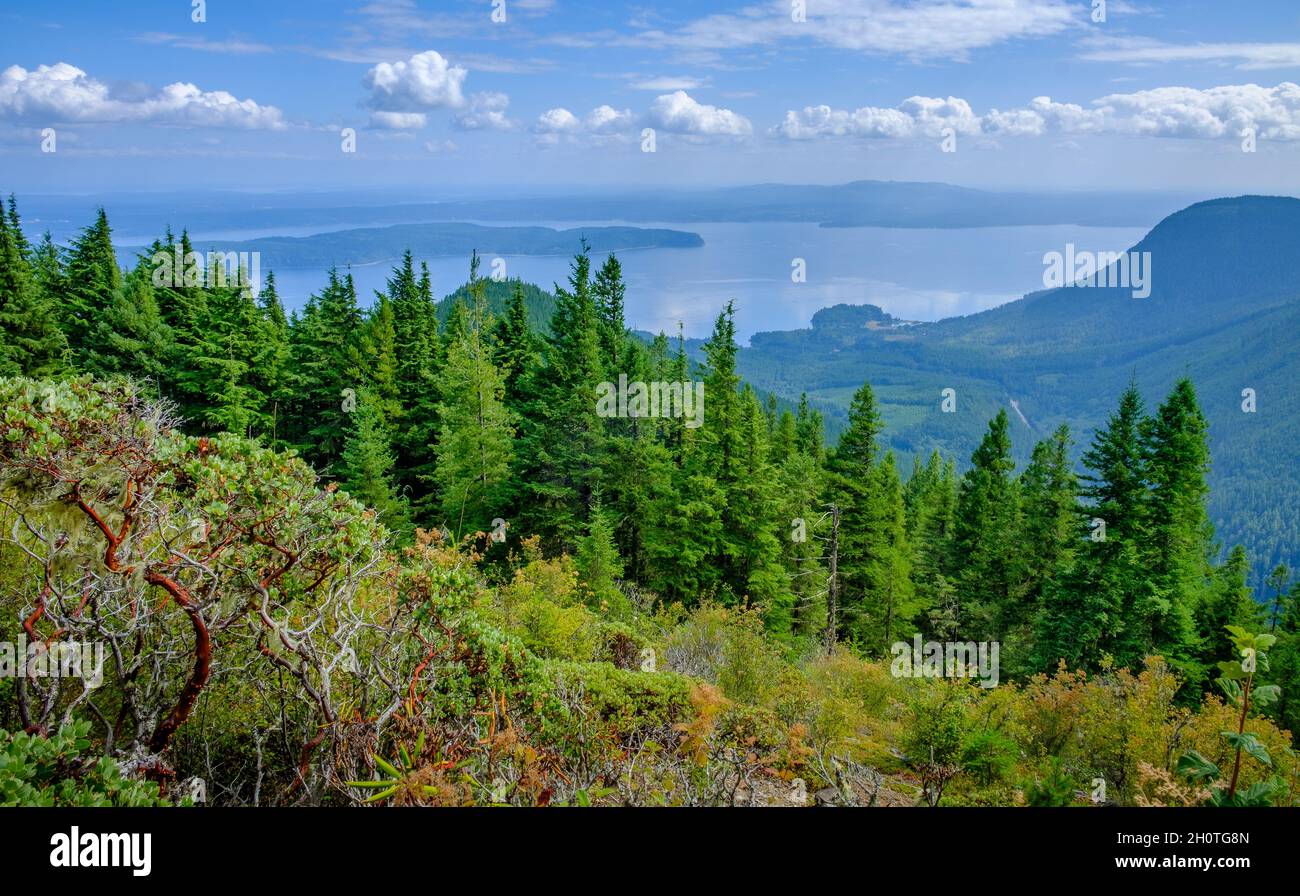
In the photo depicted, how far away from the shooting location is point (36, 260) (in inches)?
1864

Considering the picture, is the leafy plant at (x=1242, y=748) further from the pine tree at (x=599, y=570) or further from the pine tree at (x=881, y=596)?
the pine tree at (x=881, y=596)

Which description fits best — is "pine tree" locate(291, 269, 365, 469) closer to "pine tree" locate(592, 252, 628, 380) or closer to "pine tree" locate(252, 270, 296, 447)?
"pine tree" locate(252, 270, 296, 447)

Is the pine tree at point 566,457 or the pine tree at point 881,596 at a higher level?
the pine tree at point 566,457

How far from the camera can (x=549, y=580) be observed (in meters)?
20.2

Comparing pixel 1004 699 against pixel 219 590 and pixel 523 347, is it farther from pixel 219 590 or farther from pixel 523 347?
pixel 523 347

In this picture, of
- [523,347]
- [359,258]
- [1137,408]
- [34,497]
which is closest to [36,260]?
[523,347]

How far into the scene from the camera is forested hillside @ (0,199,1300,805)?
6.75 metres

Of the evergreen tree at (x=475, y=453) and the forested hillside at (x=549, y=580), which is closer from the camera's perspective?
the forested hillside at (x=549, y=580)

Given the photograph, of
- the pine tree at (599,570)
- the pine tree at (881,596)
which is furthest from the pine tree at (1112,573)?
the pine tree at (599,570)

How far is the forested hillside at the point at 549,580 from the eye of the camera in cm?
675

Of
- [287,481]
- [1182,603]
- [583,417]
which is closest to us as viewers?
[287,481]

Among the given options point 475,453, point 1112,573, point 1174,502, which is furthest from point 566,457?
point 1174,502

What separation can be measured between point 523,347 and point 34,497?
3825 centimetres
